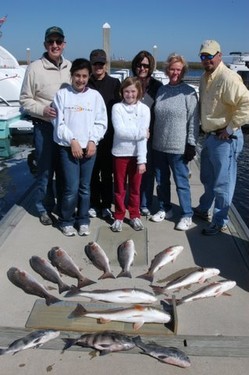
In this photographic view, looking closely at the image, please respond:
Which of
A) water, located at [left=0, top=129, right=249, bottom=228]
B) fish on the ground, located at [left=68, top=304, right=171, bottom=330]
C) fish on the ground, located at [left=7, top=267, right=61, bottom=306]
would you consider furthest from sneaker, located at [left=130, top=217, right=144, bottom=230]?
water, located at [left=0, top=129, right=249, bottom=228]

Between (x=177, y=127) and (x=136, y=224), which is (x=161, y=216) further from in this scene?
(x=177, y=127)

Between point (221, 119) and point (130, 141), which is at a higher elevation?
point (221, 119)

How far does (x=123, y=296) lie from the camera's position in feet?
10.7

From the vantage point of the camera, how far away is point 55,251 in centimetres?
397

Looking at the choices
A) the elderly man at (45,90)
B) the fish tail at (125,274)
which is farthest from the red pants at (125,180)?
the fish tail at (125,274)

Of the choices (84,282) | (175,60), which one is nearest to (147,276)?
(84,282)

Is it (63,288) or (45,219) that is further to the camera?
(45,219)

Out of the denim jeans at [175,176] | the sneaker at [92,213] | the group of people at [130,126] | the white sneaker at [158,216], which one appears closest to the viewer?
the group of people at [130,126]

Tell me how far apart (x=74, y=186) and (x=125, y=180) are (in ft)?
2.10

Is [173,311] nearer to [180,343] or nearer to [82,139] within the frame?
[180,343]

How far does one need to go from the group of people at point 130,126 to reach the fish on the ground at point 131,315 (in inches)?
62.0

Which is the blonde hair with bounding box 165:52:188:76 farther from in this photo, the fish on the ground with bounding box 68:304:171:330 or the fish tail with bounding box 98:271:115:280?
the fish on the ground with bounding box 68:304:171:330

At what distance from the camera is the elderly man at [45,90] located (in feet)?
14.1

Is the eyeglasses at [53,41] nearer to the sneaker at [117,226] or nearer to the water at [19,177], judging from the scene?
the sneaker at [117,226]
